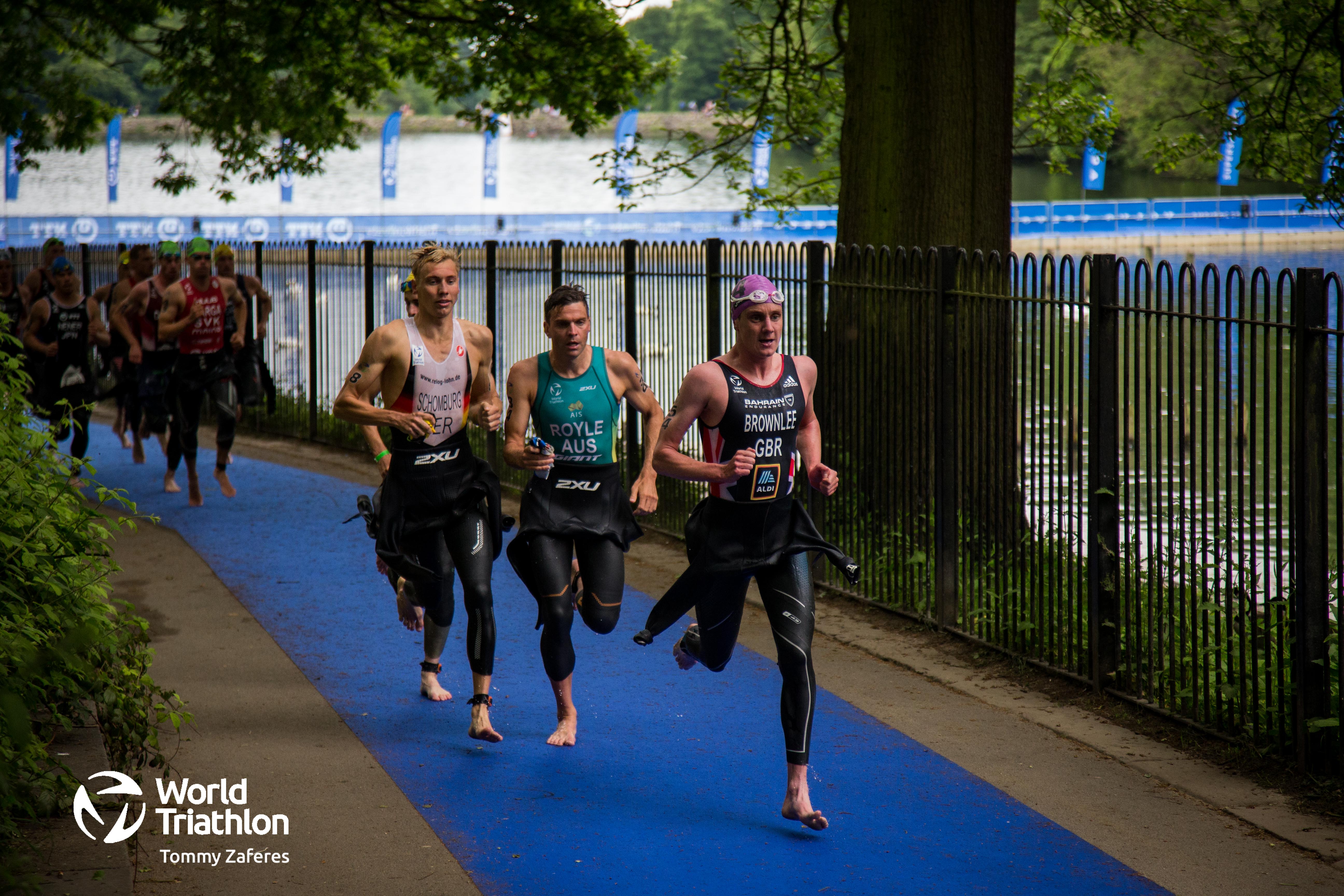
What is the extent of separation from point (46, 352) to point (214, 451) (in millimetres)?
3917

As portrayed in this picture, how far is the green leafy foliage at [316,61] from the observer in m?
17.1

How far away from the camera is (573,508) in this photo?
255 inches

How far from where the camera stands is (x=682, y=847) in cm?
519

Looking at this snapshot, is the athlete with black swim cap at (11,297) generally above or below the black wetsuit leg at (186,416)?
above

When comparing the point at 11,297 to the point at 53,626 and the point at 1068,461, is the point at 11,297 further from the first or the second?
the point at 1068,461

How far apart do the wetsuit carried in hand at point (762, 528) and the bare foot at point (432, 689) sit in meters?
1.84

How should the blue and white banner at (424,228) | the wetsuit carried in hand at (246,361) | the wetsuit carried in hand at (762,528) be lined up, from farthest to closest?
Answer: the blue and white banner at (424,228) < the wetsuit carried in hand at (246,361) < the wetsuit carried in hand at (762,528)

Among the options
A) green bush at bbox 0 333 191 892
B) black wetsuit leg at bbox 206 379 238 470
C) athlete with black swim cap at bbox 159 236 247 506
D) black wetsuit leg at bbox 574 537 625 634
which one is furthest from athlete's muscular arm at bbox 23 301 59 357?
black wetsuit leg at bbox 574 537 625 634

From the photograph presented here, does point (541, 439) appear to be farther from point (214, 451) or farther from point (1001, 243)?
point (214, 451)

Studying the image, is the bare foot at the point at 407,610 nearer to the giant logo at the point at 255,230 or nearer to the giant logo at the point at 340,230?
the giant logo at the point at 340,230

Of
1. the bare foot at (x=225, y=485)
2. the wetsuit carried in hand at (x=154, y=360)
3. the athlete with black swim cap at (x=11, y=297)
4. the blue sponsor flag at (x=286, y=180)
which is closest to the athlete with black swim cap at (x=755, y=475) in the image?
the bare foot at (x=225, y=485)

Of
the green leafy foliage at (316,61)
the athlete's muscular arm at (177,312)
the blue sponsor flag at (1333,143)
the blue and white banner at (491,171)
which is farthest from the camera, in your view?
the blue and white banner at (491,171)

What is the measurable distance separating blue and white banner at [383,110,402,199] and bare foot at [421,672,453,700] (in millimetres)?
42396

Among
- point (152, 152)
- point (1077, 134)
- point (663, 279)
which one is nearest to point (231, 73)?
point (663, 279)
